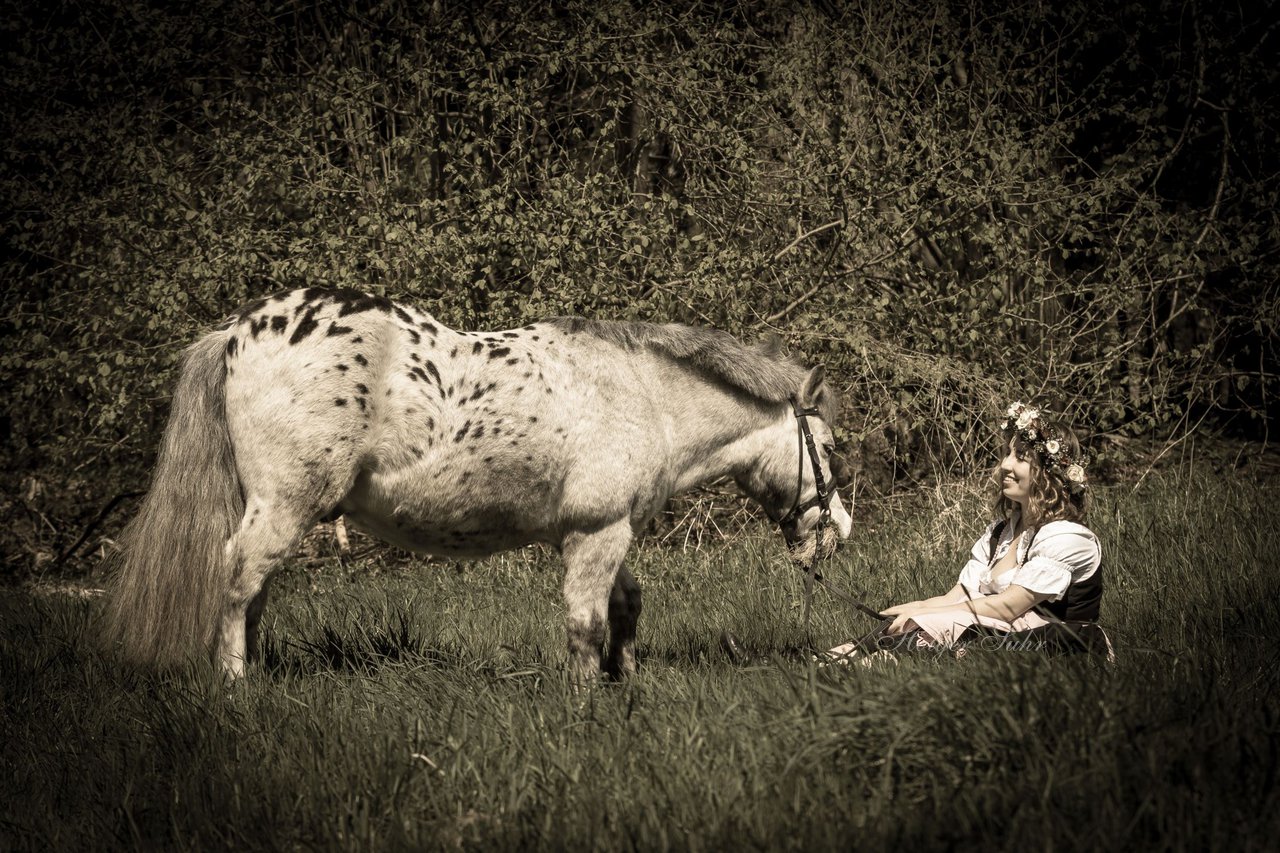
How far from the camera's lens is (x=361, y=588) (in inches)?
300

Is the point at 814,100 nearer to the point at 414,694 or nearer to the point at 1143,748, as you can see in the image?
the point at 414,694

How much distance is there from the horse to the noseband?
595mm

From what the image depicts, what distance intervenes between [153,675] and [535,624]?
204 centimetres

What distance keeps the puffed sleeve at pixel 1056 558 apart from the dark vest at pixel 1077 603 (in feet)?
0.25

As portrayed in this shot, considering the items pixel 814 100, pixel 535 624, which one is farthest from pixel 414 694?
pixel 814 100

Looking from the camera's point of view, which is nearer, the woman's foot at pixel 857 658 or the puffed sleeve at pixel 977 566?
the woman's foot at pixel 857 658

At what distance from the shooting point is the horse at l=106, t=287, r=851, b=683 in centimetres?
503

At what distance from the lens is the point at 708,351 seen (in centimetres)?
577

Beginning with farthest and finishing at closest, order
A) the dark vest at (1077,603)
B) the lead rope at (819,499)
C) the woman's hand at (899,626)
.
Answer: the lead rope at (819,499) < the woman's hand at (899,626) < the dark vest at (1077,603)

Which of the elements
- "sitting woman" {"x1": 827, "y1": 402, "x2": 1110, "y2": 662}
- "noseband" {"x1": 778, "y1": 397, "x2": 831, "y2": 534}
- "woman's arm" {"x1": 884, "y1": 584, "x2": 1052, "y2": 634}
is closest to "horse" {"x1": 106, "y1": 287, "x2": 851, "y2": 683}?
"noseband" {"x1": 778, "y1": 397, "x2": 831, "y2": 534}

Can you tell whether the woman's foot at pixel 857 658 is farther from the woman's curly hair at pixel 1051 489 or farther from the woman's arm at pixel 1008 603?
the woman's curly hair at pixel 1051 489

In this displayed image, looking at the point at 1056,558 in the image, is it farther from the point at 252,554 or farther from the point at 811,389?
the point at 252,554

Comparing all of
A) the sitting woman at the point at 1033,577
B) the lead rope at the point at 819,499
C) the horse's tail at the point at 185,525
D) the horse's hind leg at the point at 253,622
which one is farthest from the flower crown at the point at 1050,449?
the horse's tail at the point at 185,525

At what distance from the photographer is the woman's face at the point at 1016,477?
492 cm
